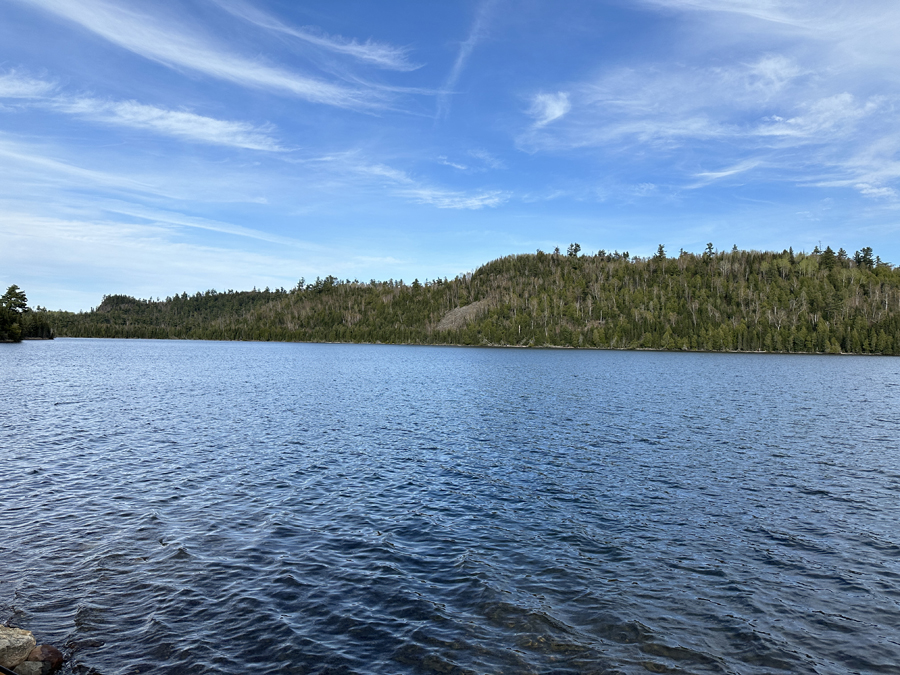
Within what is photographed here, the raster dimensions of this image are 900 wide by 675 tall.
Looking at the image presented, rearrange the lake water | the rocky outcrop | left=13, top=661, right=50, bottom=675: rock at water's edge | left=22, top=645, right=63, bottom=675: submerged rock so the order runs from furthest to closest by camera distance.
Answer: the lake water < left=22, top=645, right=63, bottom=675: submerged rock < left=13, top=661, right=50, bottom=675: rock at water's edge < the rocky outcrop

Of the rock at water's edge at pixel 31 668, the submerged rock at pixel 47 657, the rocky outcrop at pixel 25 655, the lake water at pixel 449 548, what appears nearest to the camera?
the rocky outcrop at pixel 25 655

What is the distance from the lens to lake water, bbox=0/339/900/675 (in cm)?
1334

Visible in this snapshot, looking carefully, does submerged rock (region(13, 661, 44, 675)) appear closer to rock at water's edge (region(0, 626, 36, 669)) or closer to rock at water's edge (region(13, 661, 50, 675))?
rock at water's edge (region(13, 661, 50, 675))

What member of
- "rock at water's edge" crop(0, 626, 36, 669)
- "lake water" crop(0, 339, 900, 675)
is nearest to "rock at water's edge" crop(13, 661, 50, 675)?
"rock at water's edge" crop(0, 626, 36, 669)

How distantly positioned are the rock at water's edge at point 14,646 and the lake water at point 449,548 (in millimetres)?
1220

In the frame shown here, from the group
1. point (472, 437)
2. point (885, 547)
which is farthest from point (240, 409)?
point (885, 547)

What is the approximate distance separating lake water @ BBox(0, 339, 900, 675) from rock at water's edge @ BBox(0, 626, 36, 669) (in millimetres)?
1220

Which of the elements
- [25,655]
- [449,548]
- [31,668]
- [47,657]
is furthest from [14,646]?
[449,548]

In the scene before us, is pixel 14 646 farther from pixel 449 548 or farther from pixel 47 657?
pixel 449 548

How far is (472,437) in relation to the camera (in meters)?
41.6

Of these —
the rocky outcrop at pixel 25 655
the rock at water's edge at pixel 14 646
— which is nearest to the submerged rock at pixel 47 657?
the rocky outcrop at pixel 25 655

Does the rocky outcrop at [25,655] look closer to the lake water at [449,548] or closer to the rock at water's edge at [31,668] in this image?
the rock at water's edge at [31,668]

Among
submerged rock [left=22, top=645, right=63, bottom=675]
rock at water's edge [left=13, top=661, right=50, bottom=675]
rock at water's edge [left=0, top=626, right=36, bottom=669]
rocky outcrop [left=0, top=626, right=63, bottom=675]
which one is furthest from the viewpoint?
submerged rock [left=22, top=645, right=63, bottom=675]

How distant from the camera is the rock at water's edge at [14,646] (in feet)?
36.4
